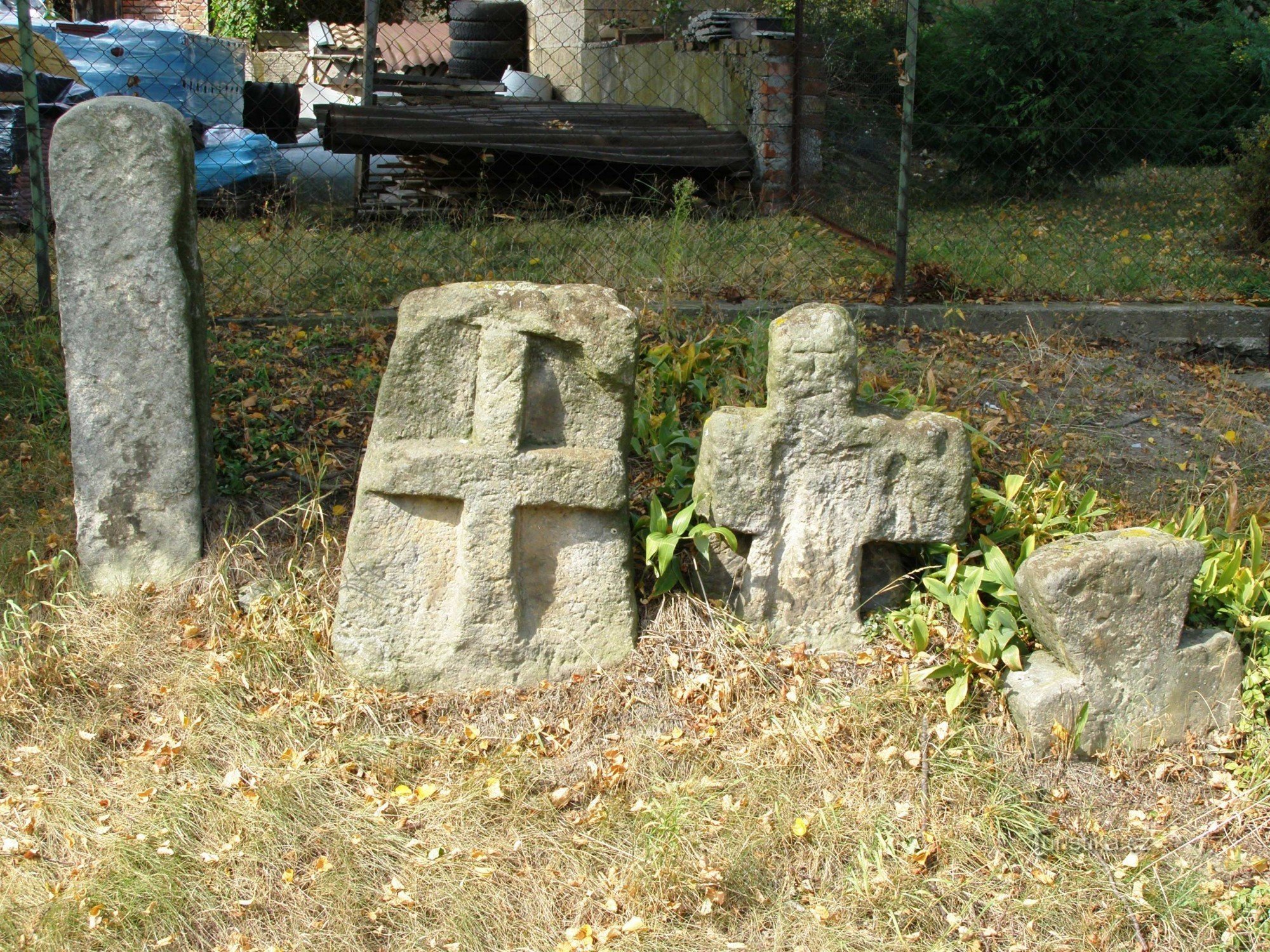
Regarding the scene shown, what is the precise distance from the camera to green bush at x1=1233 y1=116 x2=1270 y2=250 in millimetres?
7512

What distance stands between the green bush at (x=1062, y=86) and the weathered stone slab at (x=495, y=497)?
7.26 meters

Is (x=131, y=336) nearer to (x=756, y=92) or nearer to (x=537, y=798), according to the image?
(x=537, y=798)

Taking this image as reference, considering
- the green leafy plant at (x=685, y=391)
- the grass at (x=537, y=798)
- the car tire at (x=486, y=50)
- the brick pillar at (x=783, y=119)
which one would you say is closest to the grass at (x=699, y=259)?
the brick pillar at (x=783, y=119)

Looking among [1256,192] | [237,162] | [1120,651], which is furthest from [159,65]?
[1120,651]

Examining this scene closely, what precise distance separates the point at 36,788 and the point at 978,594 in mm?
2440

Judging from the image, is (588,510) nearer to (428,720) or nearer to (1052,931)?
(428,720)

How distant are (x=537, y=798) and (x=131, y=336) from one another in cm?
170

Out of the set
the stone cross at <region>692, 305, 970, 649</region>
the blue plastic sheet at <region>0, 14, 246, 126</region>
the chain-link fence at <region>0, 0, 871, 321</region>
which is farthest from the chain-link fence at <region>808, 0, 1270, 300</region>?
the blue plastic sheet at <region>0, 14, 246, 126</region>

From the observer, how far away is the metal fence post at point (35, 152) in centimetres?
475

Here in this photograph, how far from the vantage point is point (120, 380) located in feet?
11.0

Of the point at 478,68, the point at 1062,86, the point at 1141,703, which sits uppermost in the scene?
the point at 478,68

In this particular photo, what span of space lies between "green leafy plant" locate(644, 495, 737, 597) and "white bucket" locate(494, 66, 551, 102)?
8.08m

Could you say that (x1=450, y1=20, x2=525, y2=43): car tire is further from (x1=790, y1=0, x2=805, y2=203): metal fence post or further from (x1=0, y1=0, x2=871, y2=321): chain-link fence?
(x1=790, y1=0, x2=805, y2=203): metal fence post

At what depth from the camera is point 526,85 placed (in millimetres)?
10688
